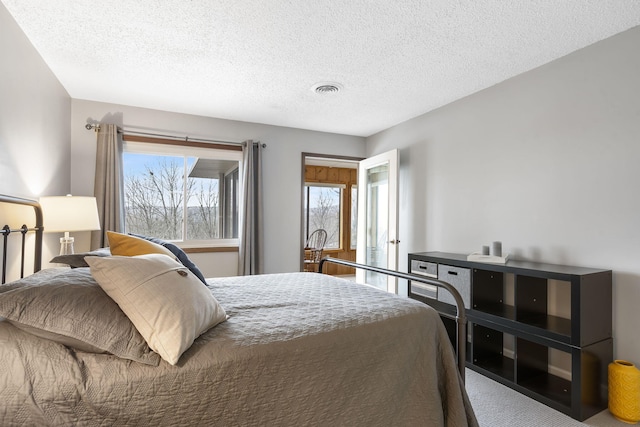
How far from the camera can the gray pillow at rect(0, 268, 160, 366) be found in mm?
1018

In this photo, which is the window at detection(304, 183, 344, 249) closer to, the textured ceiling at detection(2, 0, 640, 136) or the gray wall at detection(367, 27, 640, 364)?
the gray wall at detection(367, 27, 640, 364)

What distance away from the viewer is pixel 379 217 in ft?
14.4

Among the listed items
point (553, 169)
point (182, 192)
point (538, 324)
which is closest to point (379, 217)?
point (553, 169)

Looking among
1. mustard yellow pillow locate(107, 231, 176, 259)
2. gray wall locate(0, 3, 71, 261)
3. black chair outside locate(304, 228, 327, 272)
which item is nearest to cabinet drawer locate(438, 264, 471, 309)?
mustard yellow pillow locate(107, 231, 176, 259)

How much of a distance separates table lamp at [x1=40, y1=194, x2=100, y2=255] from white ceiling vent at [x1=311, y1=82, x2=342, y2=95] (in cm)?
210

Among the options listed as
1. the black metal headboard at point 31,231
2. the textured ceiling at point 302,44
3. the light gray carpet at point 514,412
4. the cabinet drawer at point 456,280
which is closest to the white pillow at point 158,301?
the black metal headboard at point 31,231

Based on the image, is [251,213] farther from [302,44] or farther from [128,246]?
[128,246]

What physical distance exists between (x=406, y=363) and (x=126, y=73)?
300 cm

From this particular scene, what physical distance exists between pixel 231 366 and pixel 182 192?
10.5 feet

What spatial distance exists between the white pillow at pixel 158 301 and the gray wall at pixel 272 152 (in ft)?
9.21

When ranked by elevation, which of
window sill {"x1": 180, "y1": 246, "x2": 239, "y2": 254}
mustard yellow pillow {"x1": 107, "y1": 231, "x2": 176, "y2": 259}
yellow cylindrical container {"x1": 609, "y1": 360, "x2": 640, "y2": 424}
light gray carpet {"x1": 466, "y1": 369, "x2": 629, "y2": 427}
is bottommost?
light gray carpet {"x1": 466, "y1": 369, "x2": 629, "y2": 427}

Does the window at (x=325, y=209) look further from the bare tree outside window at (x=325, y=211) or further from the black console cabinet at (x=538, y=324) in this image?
the black console cabinet at (x=538, y=324)

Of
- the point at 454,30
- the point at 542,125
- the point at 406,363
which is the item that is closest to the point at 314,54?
the point at 454,30

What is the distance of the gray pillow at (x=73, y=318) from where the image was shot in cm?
102
